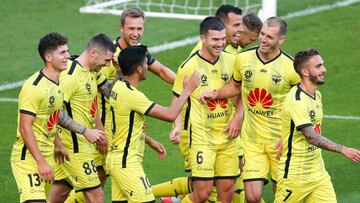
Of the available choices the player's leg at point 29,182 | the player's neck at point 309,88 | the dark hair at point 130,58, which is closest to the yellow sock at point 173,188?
the dark hair at point 130,58

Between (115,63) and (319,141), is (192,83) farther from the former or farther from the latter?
(319,141)

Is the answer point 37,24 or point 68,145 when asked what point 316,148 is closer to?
point 68,145

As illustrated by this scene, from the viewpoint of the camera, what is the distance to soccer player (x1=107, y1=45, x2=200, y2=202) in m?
14.5

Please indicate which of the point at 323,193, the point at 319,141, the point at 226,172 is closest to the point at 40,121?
the point at 226,172

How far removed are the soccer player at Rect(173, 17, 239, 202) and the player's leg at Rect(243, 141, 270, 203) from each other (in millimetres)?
268

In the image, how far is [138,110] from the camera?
47.6 feet

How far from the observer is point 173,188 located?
16.4m

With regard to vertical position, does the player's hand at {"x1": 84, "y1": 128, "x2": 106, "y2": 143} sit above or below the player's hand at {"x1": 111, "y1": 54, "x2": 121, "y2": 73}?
below

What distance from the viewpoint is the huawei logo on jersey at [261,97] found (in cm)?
1535

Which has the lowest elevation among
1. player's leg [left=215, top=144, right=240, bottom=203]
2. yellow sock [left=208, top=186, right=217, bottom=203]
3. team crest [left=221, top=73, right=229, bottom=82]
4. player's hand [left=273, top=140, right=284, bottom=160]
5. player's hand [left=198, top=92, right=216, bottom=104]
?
yellow sock [left=208, top=186, right=217, bottom=203]

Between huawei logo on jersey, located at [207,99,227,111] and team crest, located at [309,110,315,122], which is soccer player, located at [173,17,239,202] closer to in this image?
huawei logo on jersey, located at [207,99,227,111]

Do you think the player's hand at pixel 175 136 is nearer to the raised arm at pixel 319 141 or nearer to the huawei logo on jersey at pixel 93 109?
the huawei logo on jersey at pixel 93 109

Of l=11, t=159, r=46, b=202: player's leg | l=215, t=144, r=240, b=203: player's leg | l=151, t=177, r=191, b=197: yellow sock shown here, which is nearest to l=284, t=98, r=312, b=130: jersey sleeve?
l=215, t=144, r=240, b=203: player's leg

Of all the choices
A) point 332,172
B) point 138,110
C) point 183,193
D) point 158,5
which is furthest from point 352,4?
point 138,110
